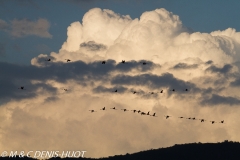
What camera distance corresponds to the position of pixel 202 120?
18138 centimetres

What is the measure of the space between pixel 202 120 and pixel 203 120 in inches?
68.3

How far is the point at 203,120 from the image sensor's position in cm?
18300
